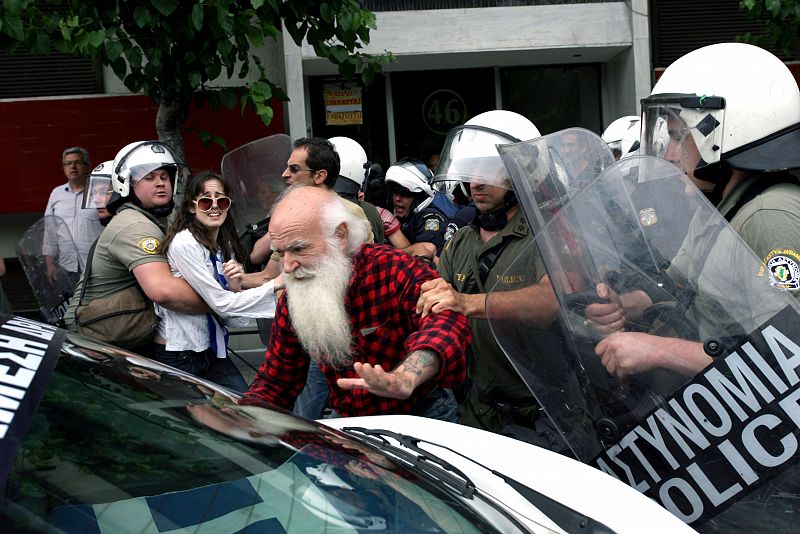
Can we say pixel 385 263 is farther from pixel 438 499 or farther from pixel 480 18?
pixel 480 18

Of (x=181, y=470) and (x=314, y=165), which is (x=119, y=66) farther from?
(x=181, y=470)

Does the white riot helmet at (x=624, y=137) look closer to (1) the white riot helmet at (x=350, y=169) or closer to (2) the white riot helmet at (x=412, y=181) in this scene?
(2) the white riot helmet at (x=412, y=181)

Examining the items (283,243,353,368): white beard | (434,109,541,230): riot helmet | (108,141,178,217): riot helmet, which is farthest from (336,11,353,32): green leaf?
(283,243,353,368): white beard

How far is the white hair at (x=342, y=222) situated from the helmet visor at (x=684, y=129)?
38.7 inches

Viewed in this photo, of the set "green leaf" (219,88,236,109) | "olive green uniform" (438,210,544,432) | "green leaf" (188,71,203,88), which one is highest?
"green leaf" (188,71,203,88)

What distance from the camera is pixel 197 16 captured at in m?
→ 6.01

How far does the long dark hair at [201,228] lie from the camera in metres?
4.43

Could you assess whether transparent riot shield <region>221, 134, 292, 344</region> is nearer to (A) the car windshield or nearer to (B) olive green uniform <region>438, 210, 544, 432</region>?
(B) olive green uniform <region>438, 210, 544, 432</region>

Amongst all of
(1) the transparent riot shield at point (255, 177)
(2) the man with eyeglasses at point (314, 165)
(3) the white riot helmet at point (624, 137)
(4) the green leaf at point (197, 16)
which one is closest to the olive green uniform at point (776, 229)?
(2) the man with eyeglasses at point (314, 165)

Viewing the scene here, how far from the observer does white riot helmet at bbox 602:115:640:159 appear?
19.9 ft

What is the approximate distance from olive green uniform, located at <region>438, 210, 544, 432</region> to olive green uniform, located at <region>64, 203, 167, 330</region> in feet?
4.66

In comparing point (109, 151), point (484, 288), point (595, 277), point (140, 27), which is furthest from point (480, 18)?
point (595, 277)

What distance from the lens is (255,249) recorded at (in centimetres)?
546

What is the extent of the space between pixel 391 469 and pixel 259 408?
16.4 inches
